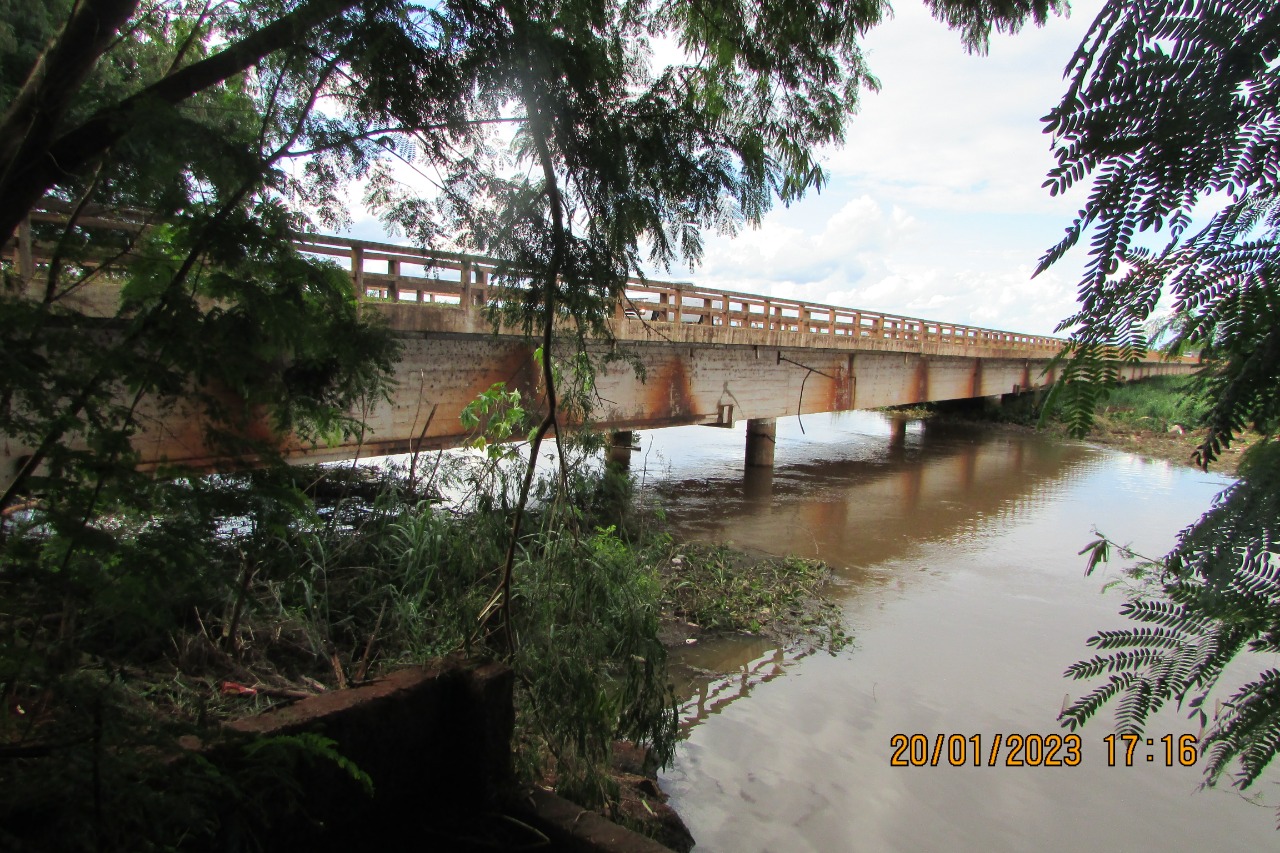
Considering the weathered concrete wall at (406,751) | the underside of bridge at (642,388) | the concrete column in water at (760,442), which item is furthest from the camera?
the concrete column in water at (760,442)

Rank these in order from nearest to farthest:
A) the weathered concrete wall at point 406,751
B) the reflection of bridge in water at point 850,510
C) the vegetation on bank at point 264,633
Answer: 1. the vegetation on bank at point 264,633
2. the weathered concrete wall at point 406,751
3. the reflection of bridge in water at point 850,510

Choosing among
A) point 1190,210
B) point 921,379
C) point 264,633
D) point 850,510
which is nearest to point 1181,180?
point 1190,210

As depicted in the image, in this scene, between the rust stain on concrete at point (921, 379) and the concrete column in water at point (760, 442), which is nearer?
the concrete column in water at point (760, 442)

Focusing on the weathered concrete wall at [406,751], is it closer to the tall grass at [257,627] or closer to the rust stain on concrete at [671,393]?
the tall grass at [257,627]

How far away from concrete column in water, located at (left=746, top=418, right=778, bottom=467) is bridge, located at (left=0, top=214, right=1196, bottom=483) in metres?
0.02

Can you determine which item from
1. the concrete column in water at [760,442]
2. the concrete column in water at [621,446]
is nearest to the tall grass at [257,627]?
the concrete column in water at [621,446]

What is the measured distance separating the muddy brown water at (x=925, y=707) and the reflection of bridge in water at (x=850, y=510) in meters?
0.05

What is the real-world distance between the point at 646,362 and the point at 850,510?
4.55 m

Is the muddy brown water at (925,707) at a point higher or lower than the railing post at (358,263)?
lower

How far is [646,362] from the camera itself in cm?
1170

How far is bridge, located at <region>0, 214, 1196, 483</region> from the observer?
21.0 feet

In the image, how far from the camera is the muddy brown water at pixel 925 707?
466cm

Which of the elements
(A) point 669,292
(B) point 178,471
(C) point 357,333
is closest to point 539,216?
(C) point 357,333

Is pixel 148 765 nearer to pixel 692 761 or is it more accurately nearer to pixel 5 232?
pixel 5 232
